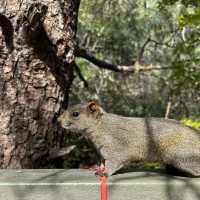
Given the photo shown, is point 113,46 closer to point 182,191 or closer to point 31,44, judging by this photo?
point 31,44

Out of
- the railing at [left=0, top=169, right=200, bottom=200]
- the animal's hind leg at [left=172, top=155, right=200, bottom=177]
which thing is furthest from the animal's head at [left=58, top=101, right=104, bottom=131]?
the animal's hind leg at [left=172, top=155, right=200, bottom=177]

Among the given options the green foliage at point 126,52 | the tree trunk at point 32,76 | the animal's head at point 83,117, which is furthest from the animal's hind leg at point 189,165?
the green foliage at point 126,52

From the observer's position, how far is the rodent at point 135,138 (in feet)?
9.93

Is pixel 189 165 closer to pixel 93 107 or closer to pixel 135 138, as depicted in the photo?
pixel 135 138

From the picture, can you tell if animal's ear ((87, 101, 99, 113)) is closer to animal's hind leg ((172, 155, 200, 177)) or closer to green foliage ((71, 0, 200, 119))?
animal's hind leg ((172, 155, 200, 177))

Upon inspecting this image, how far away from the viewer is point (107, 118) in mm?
3219

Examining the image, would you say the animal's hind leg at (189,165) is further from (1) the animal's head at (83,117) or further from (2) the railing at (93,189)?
(1) the animal's head at (83,117)

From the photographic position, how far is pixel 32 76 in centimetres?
405

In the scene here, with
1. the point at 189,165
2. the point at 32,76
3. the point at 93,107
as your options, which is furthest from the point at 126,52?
the point at 189,165

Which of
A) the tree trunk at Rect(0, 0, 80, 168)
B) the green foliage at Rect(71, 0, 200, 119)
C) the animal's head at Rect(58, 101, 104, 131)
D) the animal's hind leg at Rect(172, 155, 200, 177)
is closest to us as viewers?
the animal's hind leg at Rect(172, 155, 200, 177)

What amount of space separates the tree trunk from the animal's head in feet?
2.91

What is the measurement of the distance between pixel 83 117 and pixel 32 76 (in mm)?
977

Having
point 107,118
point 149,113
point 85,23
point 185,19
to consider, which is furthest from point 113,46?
point 107,118

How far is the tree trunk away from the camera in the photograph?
3.92 metres
